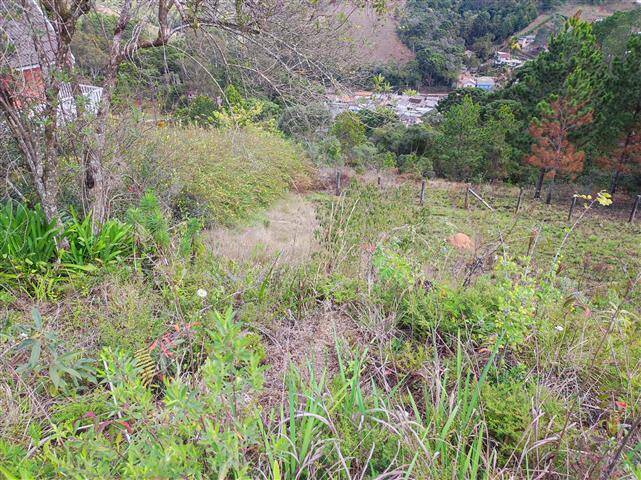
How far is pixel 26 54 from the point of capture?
101 inches

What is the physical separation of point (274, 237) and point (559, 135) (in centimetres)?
1494

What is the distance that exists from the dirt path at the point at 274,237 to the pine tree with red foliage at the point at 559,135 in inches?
469

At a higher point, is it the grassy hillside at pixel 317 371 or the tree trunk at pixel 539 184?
the grassy hillside at pixel 317 371

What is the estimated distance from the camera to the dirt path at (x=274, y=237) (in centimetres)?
304

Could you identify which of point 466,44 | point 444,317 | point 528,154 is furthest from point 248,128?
point 466,44

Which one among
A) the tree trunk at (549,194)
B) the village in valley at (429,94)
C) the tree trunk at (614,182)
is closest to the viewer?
the village in valley at (429,94)

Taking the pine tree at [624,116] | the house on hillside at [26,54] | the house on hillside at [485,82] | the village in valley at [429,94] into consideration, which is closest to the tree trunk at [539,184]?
the pine tree at [624,116]

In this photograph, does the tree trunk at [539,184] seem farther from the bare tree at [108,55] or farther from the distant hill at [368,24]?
the bare tree at [108,55]

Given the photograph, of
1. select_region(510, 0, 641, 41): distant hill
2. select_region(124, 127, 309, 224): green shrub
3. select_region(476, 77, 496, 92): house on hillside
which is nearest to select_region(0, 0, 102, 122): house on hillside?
select_region(124, 127, 309, 224): green shrub

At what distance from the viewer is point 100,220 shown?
3016mm

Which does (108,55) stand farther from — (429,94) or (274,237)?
(429,94)

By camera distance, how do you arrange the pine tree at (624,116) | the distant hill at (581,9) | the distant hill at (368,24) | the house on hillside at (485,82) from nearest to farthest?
1. the distant hill at (368,24)
2. the pine tree at (624,116)
3. the house on hillside at (485,82)
4. the distant hill at (581,9)

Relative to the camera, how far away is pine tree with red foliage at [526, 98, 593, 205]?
15969 millimetres

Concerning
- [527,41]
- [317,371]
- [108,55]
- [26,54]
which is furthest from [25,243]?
[527,41]
